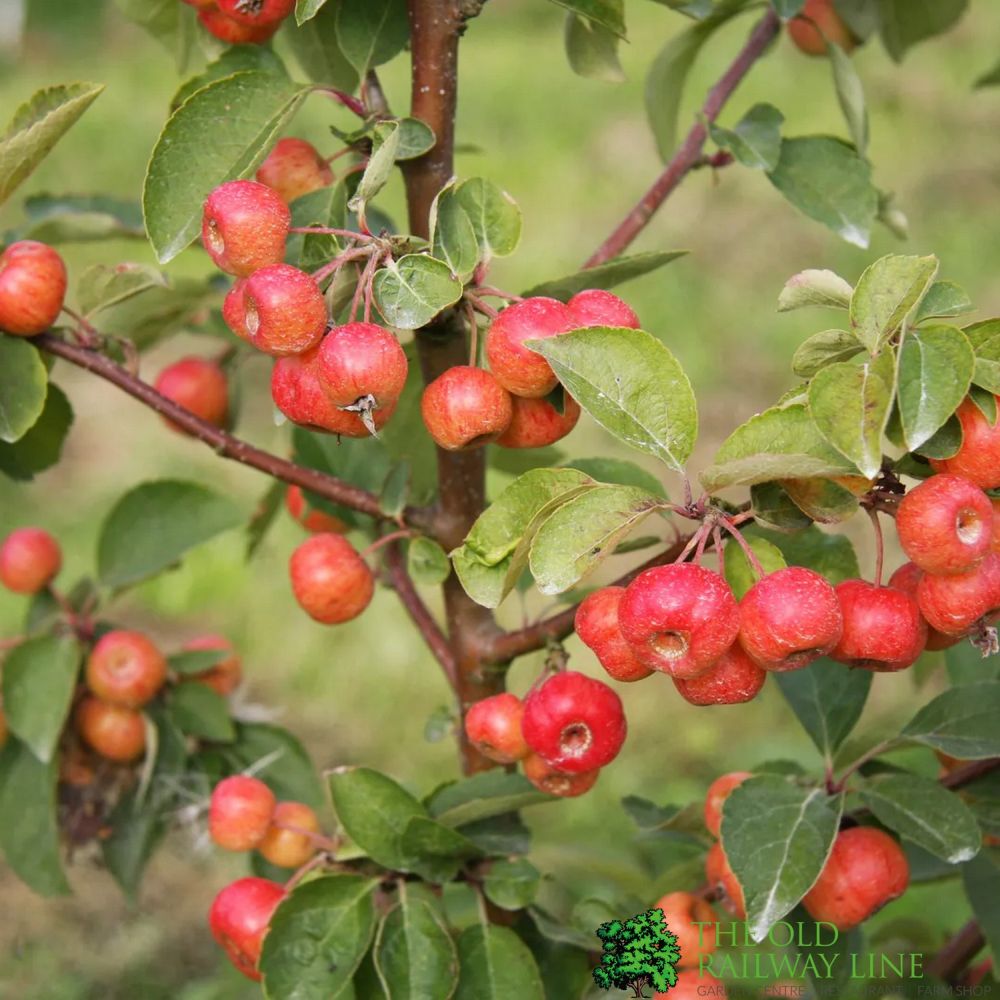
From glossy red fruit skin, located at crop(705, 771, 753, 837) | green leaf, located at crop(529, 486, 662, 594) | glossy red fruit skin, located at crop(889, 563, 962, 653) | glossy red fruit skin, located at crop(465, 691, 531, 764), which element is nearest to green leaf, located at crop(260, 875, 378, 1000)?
glossy red fruit skin, located at crop(465, 691, 531, 764)

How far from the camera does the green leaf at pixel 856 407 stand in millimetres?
739

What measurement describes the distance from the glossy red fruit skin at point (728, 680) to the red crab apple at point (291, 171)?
18.8 inches

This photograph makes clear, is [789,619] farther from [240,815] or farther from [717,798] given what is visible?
[240,815]

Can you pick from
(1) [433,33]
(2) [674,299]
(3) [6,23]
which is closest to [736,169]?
(2) [674,299]

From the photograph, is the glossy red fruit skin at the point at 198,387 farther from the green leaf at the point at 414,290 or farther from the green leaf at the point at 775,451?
the green leaf at the point at 775,451

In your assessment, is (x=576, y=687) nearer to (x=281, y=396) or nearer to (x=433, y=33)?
(x=281, y=396)

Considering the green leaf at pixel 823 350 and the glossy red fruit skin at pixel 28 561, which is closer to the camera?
the green leaf at pixel 823 350

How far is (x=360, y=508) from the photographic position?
3.63 feet

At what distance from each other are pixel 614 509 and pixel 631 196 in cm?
342

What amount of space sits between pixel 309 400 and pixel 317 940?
1.44ft

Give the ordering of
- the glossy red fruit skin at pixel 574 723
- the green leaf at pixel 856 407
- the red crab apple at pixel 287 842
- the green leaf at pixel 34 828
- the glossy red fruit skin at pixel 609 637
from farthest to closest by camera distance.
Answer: the green leaf at pixel 34 828
the red crab apple at pixel 287 842
the glossy red fruit skin at pixel 574 723
the glossy red fruit skin at pixel 609 637
the green leaf at pixel 856 407

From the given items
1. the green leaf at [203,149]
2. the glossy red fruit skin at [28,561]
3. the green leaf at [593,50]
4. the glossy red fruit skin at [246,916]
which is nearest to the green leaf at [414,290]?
the green leaf at [203,149]

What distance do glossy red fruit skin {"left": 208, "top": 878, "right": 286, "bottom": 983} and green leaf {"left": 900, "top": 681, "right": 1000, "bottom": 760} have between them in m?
0.54

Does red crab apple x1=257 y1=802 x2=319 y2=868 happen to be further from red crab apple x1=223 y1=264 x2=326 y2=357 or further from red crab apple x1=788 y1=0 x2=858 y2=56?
red crab apple x1=788 y1=0 x2=858 y2=56
